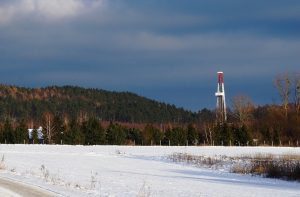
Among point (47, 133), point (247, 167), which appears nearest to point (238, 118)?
point (47, 133)

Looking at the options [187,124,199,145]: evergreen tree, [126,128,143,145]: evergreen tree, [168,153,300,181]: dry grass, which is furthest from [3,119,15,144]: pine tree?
[168,153,300,181]: dry grass

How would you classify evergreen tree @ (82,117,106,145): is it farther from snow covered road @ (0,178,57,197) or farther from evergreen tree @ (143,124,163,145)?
snow covered road @ (0,178,57,197)

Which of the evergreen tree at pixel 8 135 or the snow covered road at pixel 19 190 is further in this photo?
the evergreen tree at pixel 8 135

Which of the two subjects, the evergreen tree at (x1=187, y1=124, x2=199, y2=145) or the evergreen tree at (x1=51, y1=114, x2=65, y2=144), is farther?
the evergreen tree at (x1=187, y1=124, x2=199, y2=145)

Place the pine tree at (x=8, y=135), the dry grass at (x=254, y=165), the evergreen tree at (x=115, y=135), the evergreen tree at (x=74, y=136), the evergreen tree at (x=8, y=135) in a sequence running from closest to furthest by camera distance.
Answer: the dry grass at (x=254, y=165), the evergreen tree at (x=74, y=136), the evergreen tree at (x=115, y=135), the evergreen tree at (x=8, y=135), the pine tree at (x=8, y=135)

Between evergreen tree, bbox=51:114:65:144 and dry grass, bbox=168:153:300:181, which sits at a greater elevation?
evergreen tree, bbox=51:114:65:144

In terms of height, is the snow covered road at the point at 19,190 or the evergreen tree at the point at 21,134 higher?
the evergreen tree at the point at 21,134

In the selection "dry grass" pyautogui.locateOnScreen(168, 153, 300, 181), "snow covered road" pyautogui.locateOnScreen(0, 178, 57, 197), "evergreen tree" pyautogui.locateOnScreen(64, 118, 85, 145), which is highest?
"evergreen tree" pyautogui.locateOnScreen(64, 118, 85, 145)

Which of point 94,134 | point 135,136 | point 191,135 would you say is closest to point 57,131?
point 94,134

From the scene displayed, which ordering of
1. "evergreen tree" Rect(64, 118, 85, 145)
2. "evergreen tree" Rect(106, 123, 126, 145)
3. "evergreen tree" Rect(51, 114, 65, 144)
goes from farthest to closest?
"evergreen tree" Rect(51, 114, 65, 144), "evergreen tree" Rect(106, 123, 126, 145), "evergreen tree" Rect(64, 118, 85, 145)

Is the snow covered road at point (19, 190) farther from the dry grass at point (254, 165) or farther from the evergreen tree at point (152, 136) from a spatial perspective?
the evergreen tree at point (152, 136)

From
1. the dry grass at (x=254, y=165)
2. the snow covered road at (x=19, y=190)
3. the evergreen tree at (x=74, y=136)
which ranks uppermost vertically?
the evergreen tree at (x=74, y=136)

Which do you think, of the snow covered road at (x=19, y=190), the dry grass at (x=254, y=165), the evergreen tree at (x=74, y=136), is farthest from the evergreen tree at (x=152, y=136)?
the snow covered road at (x=19, y=190)

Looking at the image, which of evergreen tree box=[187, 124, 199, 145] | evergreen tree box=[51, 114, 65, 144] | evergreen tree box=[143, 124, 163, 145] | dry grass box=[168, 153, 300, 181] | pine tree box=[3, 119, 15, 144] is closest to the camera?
dry grass box=[168, 153, 300, 181]
